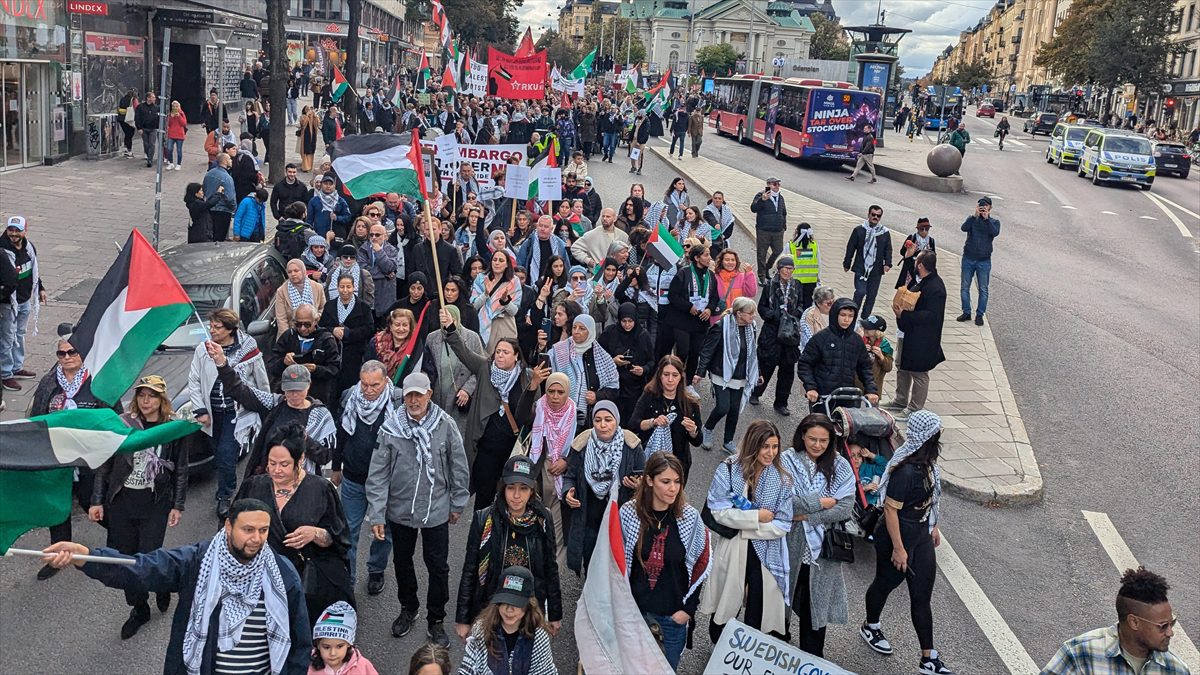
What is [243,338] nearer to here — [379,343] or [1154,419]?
[379,343]

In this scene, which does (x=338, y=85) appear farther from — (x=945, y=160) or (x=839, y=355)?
(x=839, y=355)

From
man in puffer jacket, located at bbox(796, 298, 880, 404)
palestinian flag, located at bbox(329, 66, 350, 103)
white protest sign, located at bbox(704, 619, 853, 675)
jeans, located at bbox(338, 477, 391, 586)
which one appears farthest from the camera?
palestinian flag, located at bbox(329, 66, 350, 103)

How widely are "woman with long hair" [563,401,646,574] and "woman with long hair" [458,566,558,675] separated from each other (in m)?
1.46

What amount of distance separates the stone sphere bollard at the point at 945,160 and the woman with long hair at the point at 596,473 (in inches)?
1078

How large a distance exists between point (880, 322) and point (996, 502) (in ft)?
6.20

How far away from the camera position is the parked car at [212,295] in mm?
8703

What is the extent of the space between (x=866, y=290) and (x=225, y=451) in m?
9.49

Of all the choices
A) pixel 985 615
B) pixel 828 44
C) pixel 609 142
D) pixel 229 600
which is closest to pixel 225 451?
pixel 229 600

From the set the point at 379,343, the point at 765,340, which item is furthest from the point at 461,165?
the point at 379,343

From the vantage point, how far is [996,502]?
30.9 ft

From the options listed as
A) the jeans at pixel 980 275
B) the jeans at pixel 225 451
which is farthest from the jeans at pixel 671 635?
the jeans at pixel 980 275

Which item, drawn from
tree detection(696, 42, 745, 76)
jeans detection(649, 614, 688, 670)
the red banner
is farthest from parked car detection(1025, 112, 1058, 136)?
jeans detection(649, 614, 688, 670)

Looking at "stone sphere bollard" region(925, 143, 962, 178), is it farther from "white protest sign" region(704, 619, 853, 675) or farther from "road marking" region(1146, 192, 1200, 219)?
"white protest sign" region(704, 619, 853, 675)

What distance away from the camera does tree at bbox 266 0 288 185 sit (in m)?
21.2
